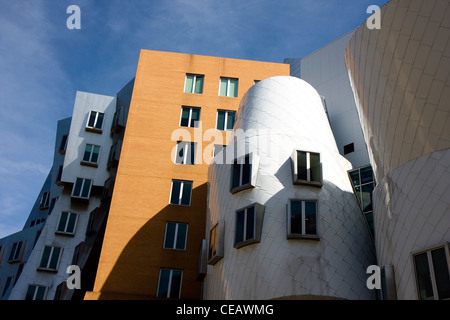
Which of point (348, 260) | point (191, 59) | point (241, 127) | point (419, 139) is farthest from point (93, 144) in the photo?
point (419, 139)

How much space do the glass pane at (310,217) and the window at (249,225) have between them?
212 centimetres

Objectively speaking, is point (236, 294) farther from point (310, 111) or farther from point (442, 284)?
point (310, 111)

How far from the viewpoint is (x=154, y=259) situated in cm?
2989

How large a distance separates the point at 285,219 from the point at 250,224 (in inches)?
66.1

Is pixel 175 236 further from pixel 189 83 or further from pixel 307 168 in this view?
pixel 189 83

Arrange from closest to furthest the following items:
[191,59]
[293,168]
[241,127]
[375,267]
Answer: [375,267] < [293,168] < [241,127] < [191,59]

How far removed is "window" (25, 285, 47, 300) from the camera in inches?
1385

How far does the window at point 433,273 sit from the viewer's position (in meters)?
15.5

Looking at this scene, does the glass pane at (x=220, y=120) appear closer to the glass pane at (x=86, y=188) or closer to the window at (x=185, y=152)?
the window at (x=185, y=152)

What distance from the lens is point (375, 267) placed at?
21469mm

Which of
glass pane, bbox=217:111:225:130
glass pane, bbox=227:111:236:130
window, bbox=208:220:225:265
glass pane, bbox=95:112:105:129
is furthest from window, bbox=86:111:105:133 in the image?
window, bbox=208:220:225:265

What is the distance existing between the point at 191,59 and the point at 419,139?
24.1 meters

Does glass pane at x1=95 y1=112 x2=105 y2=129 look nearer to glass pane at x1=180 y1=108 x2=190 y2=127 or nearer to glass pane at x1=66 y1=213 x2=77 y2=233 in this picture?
glass pane at x1=66 y1=213 x2=77 y2=233

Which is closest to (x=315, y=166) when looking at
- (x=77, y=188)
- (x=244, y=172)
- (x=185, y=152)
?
(x=244, y=172)
